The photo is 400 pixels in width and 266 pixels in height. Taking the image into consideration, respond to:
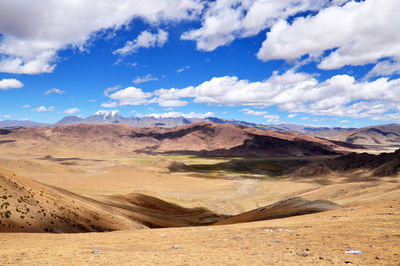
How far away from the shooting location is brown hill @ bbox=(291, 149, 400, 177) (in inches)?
2753

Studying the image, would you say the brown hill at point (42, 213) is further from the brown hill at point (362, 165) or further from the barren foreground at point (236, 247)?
the brown hill at point (362, 165)

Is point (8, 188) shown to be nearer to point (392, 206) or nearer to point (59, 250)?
point (59, 250)

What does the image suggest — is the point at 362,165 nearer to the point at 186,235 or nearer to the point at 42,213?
the point at 186,235

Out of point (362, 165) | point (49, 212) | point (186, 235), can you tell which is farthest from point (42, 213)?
A: point (362, 165)

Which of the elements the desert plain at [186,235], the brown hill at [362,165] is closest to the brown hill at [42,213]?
the desert plain at [186,235]

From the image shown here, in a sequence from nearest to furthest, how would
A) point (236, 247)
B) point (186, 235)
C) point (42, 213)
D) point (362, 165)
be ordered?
point (236, 247)
point (186, 235)
point (42, 213)
point (362, 165)

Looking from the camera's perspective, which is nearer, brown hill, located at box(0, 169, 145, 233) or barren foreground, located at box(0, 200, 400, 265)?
barren foreground, located at box(0, 200, 400, 265)

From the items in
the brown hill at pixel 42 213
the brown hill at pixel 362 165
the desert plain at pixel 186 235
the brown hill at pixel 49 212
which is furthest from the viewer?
the brown hill at pixel 362 165

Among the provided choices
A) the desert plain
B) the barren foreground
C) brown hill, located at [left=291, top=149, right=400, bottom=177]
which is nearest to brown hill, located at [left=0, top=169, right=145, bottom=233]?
the desert plain

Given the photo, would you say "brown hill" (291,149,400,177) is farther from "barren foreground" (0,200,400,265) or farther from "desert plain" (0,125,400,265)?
"barren foreground" (0,200,400,265)

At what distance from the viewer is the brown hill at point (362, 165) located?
229ft

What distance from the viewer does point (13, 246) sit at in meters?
13.4

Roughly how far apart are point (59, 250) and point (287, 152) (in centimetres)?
19868

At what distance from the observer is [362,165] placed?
8488 centimetres
